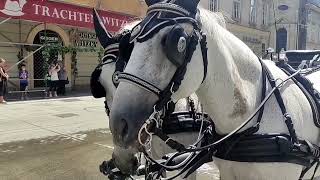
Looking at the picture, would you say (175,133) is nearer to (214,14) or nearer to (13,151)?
(214,14)

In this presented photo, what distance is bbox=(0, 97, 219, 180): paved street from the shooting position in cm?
606

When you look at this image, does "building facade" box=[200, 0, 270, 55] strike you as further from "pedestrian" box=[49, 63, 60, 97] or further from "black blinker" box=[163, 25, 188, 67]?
"black blinker" box=[163, 25, 188, 67]

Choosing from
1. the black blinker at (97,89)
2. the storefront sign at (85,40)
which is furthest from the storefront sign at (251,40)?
the black blinker at (97,89)

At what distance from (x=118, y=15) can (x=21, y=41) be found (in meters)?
4.31

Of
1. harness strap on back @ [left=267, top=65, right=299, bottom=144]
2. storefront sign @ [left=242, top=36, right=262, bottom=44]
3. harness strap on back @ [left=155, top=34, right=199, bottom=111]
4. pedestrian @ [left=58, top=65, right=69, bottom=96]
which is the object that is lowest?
pedestrian @ [left=58, top=65, right=69, bottom=96]

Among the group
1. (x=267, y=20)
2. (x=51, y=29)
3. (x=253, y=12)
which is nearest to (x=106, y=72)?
(x=51, y=29)

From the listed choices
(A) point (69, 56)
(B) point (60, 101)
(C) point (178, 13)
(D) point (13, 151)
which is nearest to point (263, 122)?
(C) point (178, 13)

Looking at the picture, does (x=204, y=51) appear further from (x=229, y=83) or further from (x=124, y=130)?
(x=124, y=130)

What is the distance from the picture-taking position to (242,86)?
237cm

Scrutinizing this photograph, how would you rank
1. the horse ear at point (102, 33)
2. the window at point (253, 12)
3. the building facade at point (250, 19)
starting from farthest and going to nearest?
the window at point (253, 12), the building facade at point (250, 19), the horse ear at point (102, 33)

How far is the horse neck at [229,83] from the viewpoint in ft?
7.22

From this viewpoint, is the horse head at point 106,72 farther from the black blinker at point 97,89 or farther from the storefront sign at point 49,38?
the storefront sign at point 49,38

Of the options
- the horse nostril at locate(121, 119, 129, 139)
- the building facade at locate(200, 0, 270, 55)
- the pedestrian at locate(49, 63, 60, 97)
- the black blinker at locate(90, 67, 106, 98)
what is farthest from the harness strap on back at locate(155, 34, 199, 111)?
the building facade at locate(200, 0, 270, 55)

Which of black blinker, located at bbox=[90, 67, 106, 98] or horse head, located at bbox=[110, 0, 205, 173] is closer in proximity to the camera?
horse head, located at bbox=[110, 0, 205, 173]
